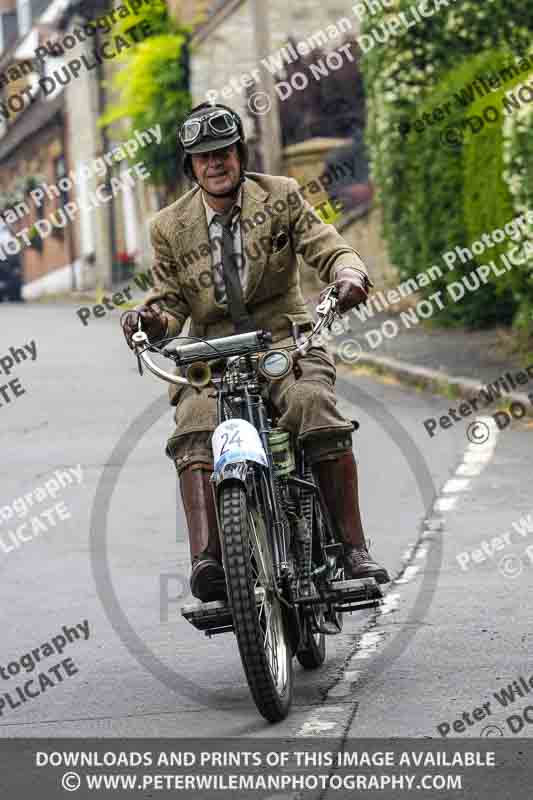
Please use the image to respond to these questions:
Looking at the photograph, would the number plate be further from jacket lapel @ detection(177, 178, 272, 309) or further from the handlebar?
jacket lapel @ detection(177, 178, 272, 309)

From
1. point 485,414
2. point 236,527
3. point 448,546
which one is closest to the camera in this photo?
point 236,527

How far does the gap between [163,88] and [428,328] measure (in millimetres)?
17452

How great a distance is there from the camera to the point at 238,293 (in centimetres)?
586

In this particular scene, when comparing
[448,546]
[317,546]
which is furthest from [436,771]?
[448,546]

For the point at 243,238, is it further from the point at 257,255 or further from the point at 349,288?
the point at 349,288

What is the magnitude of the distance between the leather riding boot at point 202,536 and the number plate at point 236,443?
0.33 metres

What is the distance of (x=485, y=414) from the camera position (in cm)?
1298

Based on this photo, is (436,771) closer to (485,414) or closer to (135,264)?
(485,414)

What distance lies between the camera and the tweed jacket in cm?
590

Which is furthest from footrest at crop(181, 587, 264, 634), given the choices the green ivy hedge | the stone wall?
the stone wall

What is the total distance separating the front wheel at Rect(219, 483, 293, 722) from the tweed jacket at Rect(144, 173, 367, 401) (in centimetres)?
84

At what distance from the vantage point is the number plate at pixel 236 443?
17.1ft

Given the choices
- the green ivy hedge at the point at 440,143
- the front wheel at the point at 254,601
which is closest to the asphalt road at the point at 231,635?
the front wheel at the point at 254,601

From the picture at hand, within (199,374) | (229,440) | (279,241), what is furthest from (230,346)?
(279,241)
